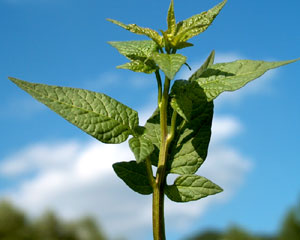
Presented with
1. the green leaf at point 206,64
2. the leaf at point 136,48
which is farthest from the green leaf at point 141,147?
the green leaf at point 206,64

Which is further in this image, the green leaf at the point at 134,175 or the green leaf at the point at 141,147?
the green leaf at the point at 134,175

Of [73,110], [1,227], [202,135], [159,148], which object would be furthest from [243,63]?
[1,227]

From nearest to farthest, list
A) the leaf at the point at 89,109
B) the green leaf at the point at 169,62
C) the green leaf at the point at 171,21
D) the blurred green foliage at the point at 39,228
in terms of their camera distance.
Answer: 1. the green leaf at the point at 169,62
2. the leaf at the point at 89,109
3. the green leaf at the point at 171,21
4. the blurred green foliage at the point at 39,228

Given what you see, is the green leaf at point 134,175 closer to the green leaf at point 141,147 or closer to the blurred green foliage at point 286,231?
the green leaf at point 141,147

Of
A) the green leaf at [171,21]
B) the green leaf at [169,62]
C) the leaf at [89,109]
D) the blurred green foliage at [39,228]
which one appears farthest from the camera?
the blurred green foliage at [39,228]

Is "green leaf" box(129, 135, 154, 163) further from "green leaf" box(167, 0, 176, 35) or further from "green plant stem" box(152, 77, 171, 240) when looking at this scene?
"green leaf" box(167, 0, 176, 35)

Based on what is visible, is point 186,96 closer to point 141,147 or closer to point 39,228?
point 141,147
